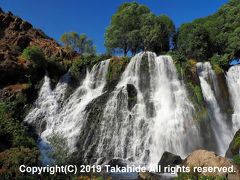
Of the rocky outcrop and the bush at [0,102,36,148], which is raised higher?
the rocky outcrop

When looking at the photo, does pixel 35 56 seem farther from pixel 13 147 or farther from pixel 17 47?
pixel 13 147

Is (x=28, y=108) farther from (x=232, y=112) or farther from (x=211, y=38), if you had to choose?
(x=211, y=38)

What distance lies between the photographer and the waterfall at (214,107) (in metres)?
27.0

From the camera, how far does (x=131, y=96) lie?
1137 inches

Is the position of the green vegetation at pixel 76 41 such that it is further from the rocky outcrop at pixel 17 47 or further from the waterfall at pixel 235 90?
the waterfall at pixel 235 90

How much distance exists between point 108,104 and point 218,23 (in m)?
27.7

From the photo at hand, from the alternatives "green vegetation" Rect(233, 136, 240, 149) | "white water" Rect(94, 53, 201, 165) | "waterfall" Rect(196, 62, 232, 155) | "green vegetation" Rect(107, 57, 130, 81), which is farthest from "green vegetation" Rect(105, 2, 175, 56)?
"green vegetation" Rect(233, 136, 240, 149)

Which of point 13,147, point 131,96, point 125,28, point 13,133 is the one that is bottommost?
point 13,147

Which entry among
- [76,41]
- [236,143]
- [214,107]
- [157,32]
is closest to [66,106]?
[214,107]

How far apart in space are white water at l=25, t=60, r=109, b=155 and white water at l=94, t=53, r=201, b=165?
222 cm

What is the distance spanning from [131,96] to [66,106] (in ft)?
19.9

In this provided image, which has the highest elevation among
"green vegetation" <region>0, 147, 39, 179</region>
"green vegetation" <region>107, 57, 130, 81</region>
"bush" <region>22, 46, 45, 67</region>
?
"bush" <region>22, 46, 45, 67</region>

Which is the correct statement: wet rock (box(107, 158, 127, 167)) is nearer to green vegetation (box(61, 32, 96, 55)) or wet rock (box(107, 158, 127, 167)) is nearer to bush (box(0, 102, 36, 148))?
bush (box(0, 102, 36, 148))

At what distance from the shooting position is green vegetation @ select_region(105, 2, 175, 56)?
151 feet
